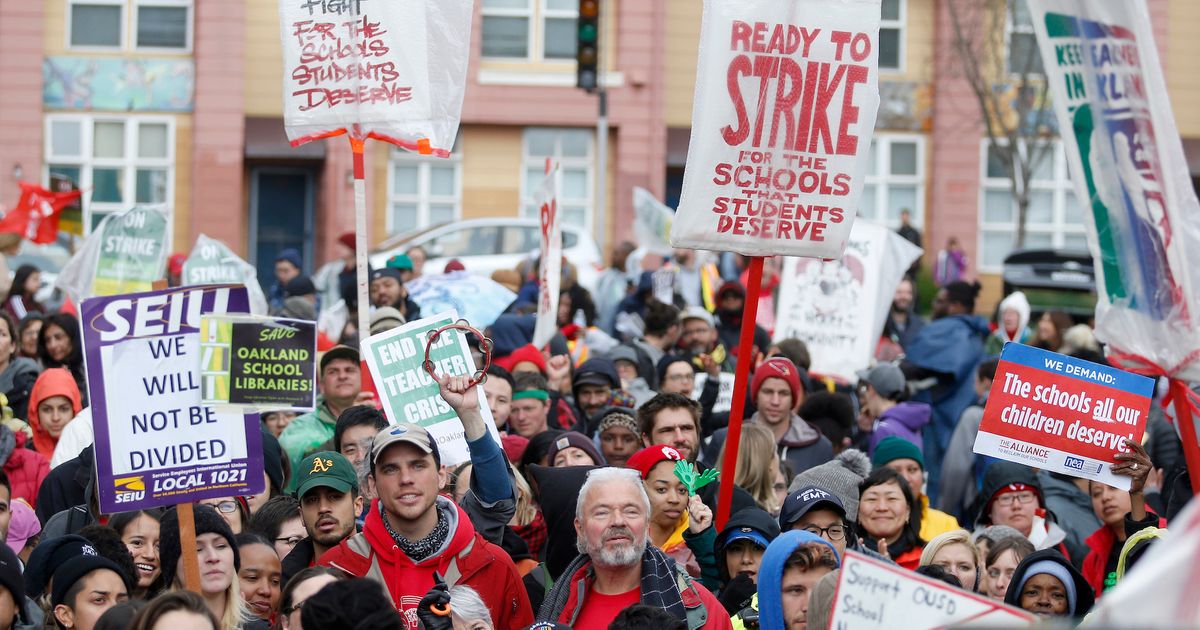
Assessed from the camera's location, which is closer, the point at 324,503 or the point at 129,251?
the point at 324,503

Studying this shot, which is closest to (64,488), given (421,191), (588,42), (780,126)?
(780,126)

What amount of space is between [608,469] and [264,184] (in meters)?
25.7

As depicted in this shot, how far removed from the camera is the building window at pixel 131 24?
30.2 metres

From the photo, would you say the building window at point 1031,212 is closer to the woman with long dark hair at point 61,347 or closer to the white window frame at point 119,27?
the white window frame at point 119,27

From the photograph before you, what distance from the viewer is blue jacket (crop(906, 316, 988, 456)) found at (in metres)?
12.5

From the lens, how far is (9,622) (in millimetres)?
5422

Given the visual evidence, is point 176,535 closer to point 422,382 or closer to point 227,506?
point 227,506

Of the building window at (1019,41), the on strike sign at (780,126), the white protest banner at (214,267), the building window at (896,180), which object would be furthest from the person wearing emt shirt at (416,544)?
the building window at (1019,41)

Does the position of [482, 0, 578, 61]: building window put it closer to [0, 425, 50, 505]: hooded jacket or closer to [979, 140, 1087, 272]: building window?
[979, 140, 1087, 272]: building window

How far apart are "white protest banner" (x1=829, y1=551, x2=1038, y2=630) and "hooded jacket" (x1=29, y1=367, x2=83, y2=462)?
5.65 m

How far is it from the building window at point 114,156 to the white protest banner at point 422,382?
22977 millimetres

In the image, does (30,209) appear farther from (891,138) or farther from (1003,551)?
(891,138)

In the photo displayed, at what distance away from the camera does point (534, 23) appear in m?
30.9

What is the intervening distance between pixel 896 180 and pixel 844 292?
18125 millimetres
